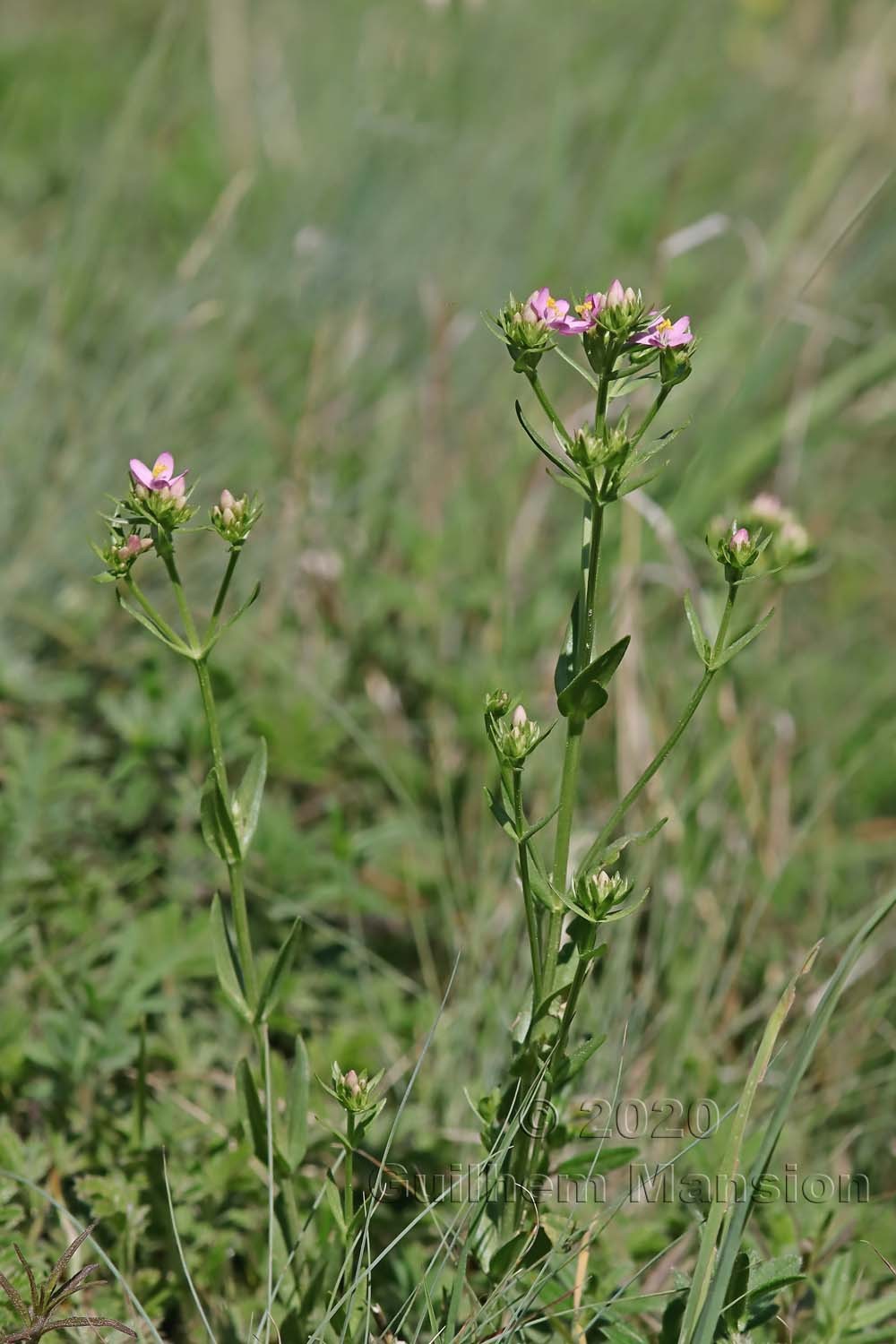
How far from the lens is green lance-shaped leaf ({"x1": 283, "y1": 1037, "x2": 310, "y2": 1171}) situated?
128cm

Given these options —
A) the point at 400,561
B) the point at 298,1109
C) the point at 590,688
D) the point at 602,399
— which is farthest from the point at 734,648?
the point at 400,561

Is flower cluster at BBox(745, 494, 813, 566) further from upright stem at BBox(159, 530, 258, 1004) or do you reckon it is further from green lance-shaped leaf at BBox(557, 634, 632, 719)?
upright stem at BBox(159, 530, 258, 1004)

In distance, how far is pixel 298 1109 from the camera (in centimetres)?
131

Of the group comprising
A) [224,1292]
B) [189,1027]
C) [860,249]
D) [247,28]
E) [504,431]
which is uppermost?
[247,28]

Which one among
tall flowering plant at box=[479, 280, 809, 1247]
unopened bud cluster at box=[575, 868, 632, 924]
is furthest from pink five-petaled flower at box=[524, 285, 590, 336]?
unopened bud cluster at box=[575, 868, 632, 924]

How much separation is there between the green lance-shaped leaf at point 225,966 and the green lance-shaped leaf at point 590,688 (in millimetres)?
414

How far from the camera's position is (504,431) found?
2.91 metres

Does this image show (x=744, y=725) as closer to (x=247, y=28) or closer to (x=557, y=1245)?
(x=557, y=1245)

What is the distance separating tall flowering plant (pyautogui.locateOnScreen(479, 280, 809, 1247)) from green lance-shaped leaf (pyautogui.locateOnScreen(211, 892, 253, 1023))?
0.91 ft

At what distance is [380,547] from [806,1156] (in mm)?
1525

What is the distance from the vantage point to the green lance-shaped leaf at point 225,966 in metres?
1.27

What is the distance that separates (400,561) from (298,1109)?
1.54 meters

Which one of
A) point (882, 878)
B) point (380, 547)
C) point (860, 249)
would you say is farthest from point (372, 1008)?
point (860, 249)

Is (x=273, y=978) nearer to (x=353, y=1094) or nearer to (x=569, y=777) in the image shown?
(x=353, y=1094)
